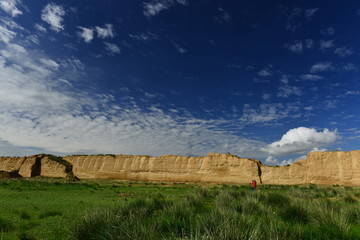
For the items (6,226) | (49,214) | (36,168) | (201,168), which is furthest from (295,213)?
(36,168)

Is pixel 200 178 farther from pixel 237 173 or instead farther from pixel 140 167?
pixel 140 167

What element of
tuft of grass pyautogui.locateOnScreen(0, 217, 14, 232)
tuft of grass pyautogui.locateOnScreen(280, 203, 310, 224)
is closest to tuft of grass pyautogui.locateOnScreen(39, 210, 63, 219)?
tuft of grass pyautogui.locateOnScreen(0, 217, 14, 232)

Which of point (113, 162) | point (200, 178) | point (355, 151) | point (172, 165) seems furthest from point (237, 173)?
point (113, 162)

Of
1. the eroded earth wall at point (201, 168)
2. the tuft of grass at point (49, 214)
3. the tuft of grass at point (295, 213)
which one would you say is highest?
the eroded earth wall at point (201, 168)

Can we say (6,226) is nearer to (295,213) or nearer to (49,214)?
(49,214)

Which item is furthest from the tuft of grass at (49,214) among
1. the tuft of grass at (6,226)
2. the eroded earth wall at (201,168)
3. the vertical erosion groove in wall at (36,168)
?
the vertical erosion groove in wall at (36,168)

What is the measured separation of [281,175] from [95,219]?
198 ft

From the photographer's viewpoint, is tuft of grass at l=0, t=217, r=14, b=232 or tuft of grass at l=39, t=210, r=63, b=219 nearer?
tuft of grass at l=0, t=217, r=14, b=232

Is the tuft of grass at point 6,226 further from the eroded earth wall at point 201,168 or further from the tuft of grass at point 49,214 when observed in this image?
the eroded earth wall at point 201,168

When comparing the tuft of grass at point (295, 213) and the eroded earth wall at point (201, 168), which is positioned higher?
the eroded earth wall at point (201, 168)

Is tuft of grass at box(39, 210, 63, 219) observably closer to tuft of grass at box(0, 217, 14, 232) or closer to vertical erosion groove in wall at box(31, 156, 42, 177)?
tuft of grass at box(0, 217, 14, 232)

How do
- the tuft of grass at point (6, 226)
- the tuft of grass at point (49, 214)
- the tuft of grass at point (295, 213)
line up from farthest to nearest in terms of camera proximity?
1. the tuft of grass at point (49, 214)
2. the tuft of grass at point (295, 213)
3. the tuft of grass at point (6, 226)

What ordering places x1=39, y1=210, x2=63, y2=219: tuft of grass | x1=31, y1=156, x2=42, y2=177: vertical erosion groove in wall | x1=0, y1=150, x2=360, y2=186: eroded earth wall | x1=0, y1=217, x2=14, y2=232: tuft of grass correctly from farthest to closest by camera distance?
x1=31, y1=156, x2=42, y2=177: vertical erosion groove in wall < x1=0, y1=150, x2=360, y2=186: eroded earth wall < x1=39, y1=210, x2=63, y2=219: tuft of grass < x1=0, y1=217, x2=14, y2=232: tuft of grass

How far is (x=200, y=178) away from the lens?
6222 cm
